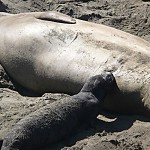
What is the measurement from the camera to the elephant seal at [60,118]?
4785mm

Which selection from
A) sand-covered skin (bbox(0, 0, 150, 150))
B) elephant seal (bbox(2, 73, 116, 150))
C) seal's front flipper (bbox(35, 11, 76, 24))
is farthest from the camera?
seal's front flipper (bbox(35, 11, 76, 24))

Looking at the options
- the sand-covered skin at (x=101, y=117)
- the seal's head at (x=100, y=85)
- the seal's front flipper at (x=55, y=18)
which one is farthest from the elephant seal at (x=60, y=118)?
the seal's front flipper at (x=55, y=18)

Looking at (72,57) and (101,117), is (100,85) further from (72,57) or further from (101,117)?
(72,57)

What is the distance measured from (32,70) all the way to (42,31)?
468mm

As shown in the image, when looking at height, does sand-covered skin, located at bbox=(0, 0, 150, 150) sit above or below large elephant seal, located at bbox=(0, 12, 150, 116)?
below

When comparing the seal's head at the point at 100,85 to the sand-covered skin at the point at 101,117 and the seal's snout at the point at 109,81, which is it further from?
the sand-covered skin at the point at 101,117

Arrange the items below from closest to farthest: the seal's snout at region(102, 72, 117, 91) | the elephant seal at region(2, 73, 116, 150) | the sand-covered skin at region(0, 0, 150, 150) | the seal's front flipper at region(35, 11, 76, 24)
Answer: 1. the elephant seal at region(2, 73, 116, 150)
2. the sand-covered skin at region(0, 0, 150, 150)
3. the seal's snout at region(102, 72, 117, 91)
4. the seal's front flipper at region(35, 11, 76, 24)

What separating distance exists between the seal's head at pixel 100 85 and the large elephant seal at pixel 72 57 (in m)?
0.09

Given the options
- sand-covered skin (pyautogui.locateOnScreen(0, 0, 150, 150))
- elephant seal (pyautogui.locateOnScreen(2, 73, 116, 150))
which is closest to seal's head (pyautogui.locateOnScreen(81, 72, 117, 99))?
elephant seal (pyautogui.locateOnScreen(2, 73, 116, 150))

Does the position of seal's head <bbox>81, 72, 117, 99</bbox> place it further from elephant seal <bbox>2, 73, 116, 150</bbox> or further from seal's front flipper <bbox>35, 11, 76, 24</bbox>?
seal's front flipper <bbox>35, 11, 76, 24</bbox>

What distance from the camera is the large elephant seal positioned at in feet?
18.8

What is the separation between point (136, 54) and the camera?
594 cm

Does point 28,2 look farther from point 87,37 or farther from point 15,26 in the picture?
point 87,37

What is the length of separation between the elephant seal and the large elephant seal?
0.17m
